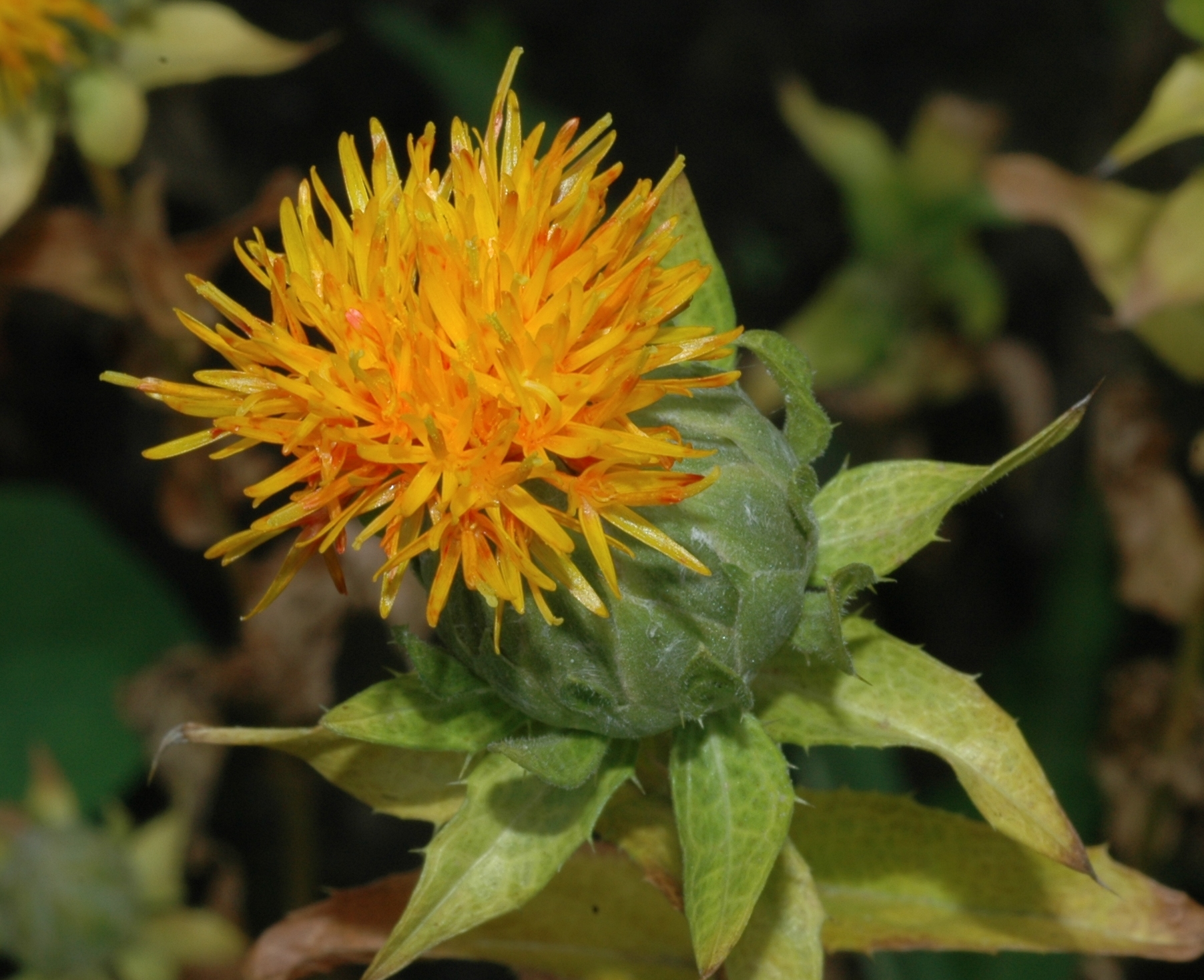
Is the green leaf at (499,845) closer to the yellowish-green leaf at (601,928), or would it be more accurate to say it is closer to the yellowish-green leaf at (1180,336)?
the yellowish-green leaf at (601,928)

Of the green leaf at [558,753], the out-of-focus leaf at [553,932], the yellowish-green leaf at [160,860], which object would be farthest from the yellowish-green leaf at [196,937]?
the green leaf at [558,753]

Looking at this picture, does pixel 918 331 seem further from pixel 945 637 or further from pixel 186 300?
pixel 186 300

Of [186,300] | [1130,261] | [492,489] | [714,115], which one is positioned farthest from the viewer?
[714,115]

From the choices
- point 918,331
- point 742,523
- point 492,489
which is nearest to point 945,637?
point 918,331

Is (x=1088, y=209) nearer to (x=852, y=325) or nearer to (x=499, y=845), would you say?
(x=852, y=325)

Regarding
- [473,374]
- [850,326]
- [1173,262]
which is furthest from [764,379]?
[473,374]

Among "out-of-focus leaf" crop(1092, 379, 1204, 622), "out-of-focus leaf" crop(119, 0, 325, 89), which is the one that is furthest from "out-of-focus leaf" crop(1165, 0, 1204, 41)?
"out-of-focus leaf" crop(119, 0, 325, 89)
